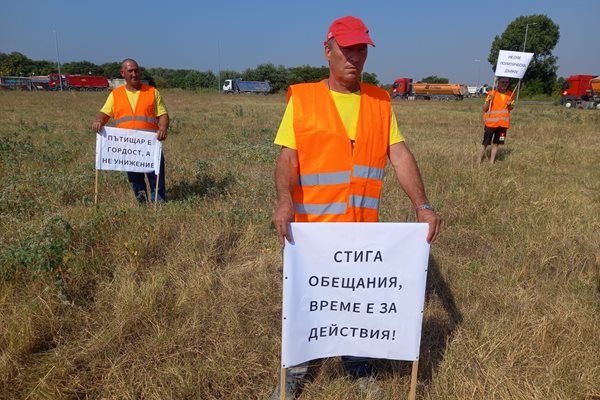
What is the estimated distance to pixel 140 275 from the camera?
3521mm

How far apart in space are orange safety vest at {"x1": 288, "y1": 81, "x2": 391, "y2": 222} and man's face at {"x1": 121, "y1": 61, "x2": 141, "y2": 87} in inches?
136

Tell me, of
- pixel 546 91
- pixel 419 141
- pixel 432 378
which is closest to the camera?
pixel 432 378

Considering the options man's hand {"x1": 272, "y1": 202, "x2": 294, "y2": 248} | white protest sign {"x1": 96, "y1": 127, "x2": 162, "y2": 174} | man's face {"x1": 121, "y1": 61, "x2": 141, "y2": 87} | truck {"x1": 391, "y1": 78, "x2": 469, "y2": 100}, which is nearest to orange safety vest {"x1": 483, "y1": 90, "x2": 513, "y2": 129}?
white protest sign {"x1": 96, "y1": 127, "x2": 162, "y2": 174}

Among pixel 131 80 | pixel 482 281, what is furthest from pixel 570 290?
pixel 131 80

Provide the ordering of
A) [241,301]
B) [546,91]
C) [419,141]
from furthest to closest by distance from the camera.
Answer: [546,91] < [419,141] < [241,301]

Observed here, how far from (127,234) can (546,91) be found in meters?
70.9

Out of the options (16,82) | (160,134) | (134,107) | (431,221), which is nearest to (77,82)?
(16,82)

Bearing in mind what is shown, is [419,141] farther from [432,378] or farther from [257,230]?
[432,378]

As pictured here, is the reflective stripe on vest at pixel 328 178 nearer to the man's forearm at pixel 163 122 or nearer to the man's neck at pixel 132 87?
the man's forearm at pixel 163 122

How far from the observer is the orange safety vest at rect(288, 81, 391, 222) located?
7.07 ft

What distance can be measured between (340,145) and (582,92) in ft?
145

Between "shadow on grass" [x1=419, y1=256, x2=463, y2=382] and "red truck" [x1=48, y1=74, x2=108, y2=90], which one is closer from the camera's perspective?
"shadow on grass" [x1=419, y1=256, x2=463, y2=382]

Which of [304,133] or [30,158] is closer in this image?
[304,133]

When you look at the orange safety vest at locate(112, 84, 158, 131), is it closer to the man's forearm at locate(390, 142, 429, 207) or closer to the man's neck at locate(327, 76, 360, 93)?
the man's neck at locate(327, 76, 360, 93)
